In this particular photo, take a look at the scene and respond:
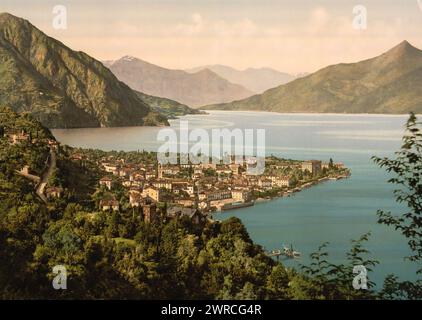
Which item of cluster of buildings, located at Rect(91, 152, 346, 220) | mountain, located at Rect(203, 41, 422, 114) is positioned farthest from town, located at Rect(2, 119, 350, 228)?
mountain, located at Rect(203, 41, 422, 114)

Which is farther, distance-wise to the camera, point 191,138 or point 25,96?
point 25,96

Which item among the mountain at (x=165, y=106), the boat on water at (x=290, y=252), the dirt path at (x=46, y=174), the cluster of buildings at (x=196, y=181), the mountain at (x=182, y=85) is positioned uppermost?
the mountain at (x=182, y=85)

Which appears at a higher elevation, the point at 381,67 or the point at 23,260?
the point at 381,67

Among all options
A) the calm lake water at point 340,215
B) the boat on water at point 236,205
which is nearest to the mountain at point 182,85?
the calm lake water at point 340,215

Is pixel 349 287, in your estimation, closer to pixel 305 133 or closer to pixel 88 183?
pixel 88 183

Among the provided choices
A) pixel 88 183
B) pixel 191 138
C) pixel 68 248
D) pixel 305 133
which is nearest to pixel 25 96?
pixel 191 138

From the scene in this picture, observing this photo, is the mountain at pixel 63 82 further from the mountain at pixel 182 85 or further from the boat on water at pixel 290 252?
the boat on water at pixel 290 252
